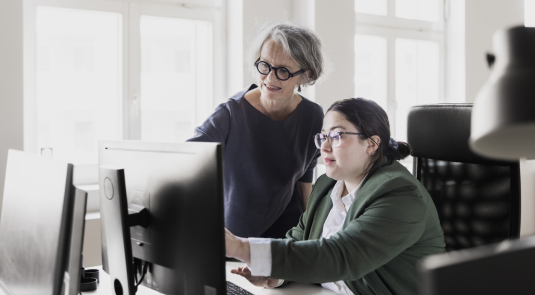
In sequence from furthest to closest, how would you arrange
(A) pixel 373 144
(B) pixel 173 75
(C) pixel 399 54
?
(C) pixel 399 54 → (B) pixel 173 75 → (A) pixel 373 144

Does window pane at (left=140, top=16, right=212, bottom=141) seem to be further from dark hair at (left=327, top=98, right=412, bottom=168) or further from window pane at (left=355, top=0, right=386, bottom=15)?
dark hair at (left=327, top=98, right=412, bottom=168)

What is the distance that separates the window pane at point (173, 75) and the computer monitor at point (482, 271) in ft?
10.0

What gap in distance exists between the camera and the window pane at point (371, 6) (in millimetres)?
4215

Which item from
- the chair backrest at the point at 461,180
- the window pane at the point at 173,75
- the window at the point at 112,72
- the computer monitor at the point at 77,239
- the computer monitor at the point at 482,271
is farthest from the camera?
the window pane at the point at 173,75

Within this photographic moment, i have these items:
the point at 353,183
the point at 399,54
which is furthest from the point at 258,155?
the point at 399,54

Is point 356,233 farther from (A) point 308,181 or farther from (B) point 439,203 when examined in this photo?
(A) point 308,181

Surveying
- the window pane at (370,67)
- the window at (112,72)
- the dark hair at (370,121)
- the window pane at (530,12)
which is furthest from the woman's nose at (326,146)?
the window pane at (530,12)

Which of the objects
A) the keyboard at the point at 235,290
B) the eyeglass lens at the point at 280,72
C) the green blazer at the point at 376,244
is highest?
the eyeglass lens at the point at 280,72

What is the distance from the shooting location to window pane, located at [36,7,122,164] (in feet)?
9.88

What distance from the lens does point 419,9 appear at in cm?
461

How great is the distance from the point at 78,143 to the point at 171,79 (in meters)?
0.76

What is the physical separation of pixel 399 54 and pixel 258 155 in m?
3.01

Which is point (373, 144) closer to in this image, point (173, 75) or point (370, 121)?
point (370, 121)

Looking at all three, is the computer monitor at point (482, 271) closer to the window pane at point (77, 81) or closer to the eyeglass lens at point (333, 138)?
the eyeglass lens at point (333, 138)
